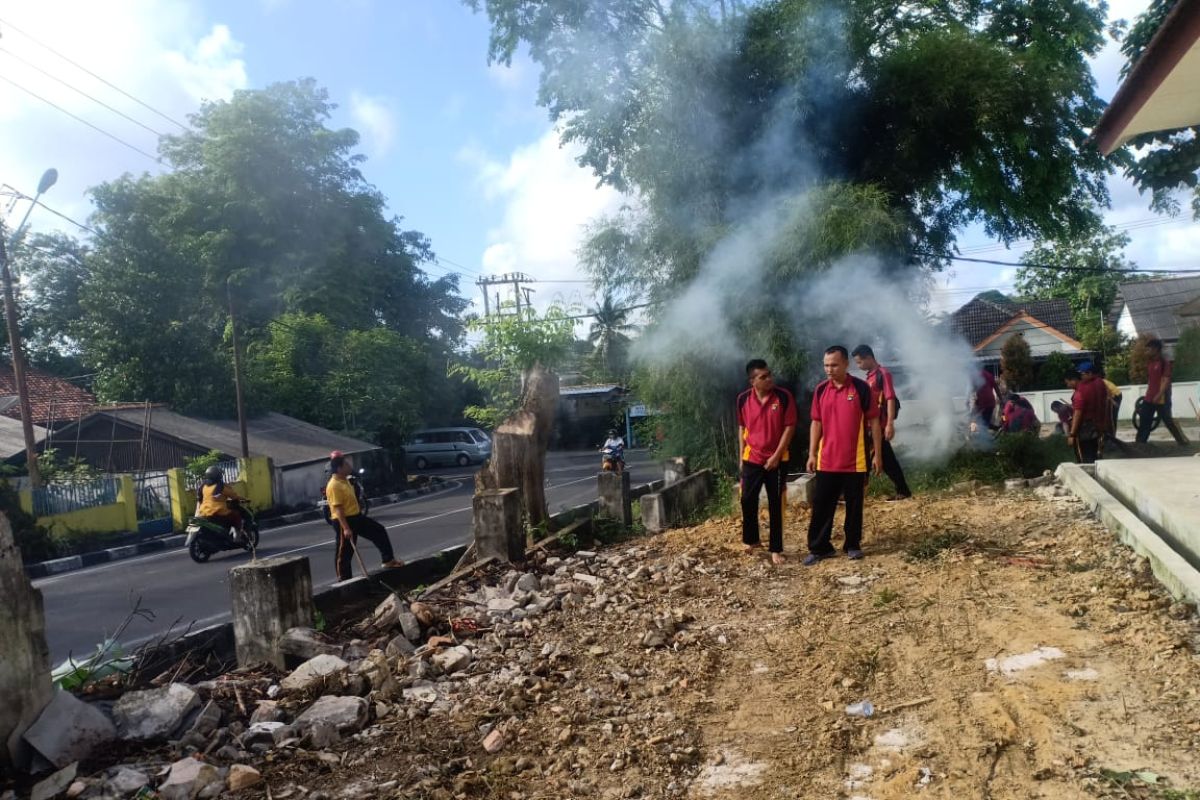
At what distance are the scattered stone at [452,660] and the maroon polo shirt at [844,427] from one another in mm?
2798

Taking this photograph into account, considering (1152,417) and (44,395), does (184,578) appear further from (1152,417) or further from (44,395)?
(44,395)

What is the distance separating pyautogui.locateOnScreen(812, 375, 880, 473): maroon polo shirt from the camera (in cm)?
591

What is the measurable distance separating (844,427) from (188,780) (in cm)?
439

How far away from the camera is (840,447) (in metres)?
5.95

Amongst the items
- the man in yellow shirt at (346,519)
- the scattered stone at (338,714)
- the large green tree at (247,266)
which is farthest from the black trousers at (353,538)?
the large green tree at (247,266)

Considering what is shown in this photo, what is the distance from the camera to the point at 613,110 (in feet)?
44.7

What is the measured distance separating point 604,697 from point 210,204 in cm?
3097

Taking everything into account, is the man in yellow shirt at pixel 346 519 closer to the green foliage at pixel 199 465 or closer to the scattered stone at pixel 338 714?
the scattered stone at pixel 338 714

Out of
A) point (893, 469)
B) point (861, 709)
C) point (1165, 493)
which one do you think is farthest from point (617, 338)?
point (861, 709)

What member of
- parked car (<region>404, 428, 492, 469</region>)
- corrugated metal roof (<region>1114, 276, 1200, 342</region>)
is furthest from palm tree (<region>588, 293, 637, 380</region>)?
corrugated metal roof (<region>1114, 276, 1200, 342</region>)

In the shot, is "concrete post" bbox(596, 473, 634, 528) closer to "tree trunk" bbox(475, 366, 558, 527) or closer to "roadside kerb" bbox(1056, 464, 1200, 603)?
"tree trunk" bbox(475, 366, 558, 527)

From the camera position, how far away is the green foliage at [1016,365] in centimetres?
2634

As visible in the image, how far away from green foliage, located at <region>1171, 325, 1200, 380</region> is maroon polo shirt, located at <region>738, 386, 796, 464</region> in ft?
68.3

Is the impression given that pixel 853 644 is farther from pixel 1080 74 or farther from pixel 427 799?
pixel 1080 74
